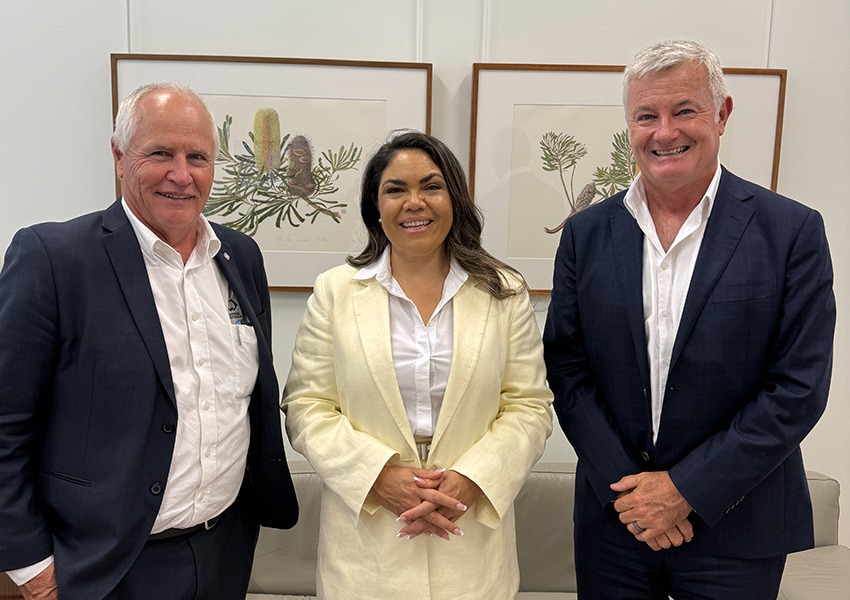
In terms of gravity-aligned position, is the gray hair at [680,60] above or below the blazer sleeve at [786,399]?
above

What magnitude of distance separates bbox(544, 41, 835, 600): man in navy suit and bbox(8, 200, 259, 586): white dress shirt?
96 centimetres

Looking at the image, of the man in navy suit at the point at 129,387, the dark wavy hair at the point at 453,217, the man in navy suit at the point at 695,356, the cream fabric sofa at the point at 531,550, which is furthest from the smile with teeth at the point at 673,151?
the cream fabric sofa at the point at 531,550

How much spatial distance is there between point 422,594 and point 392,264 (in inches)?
36.9

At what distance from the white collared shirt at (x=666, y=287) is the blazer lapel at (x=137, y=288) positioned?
1222 mm

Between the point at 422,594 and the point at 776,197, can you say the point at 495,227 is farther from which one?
the point at 422,594

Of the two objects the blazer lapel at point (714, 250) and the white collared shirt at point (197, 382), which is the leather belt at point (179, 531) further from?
the blazer lapel at point (714, 250)

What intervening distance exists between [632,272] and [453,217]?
1.79 ft

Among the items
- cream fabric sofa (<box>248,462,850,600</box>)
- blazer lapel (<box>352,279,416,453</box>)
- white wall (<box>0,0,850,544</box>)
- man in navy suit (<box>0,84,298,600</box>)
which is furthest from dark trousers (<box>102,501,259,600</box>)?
white wall (<box>0,0,850,544</box>)

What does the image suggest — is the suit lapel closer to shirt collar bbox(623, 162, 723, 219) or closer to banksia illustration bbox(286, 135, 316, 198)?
shirt collar bbox(623, 162, 723, 219)

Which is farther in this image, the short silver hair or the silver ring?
the silver ring

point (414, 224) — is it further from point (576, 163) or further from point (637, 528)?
point (576, 163)

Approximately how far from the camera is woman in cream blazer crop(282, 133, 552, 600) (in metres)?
1.75

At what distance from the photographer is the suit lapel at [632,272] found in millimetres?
1679

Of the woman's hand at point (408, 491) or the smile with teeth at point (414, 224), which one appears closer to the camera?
the woman's hand at point (408, 491)
